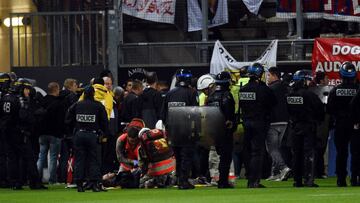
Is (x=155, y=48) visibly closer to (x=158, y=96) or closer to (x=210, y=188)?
(x=158, y=96)

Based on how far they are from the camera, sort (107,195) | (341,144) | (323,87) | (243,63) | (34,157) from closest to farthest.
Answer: (107,195), (341,144), (34,157), (323,87), (243,63)

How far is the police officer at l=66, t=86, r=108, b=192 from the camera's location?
21.7m

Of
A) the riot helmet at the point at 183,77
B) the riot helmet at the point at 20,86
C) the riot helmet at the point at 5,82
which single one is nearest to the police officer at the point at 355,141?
the riot helmet at the point at 183,77

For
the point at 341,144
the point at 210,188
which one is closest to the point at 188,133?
the point at 210,188

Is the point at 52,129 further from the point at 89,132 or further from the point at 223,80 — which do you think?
the point at 223,80

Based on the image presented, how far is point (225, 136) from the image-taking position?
71.6ft

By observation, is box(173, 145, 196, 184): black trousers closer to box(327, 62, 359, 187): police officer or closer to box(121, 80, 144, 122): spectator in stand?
box(327, 62, 359, 187): police officer

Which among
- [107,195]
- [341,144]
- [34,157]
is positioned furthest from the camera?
[34,157]

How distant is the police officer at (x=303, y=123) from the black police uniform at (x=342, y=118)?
0.25 metres

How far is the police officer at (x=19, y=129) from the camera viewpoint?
23297mm

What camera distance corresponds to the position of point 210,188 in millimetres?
22391

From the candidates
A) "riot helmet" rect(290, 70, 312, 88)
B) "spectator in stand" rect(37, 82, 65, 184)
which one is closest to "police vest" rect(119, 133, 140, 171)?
"spectator in stand" rect(37, 82, 65, 184)

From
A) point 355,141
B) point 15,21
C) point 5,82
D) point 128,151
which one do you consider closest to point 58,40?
point 15,21

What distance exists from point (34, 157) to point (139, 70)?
717 cm
